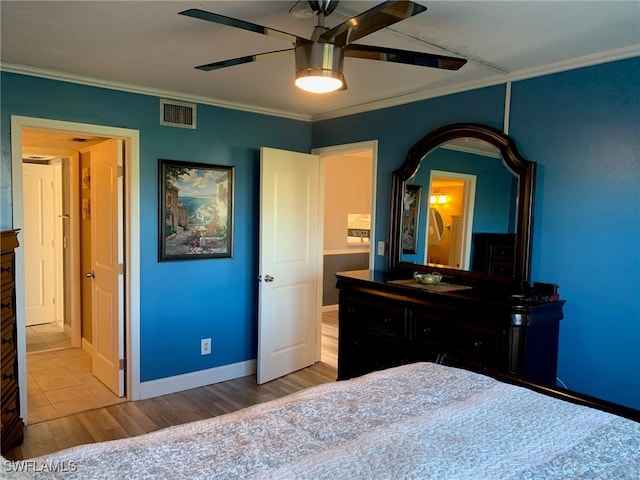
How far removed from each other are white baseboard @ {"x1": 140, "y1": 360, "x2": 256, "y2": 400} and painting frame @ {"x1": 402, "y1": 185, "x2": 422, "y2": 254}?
181cm

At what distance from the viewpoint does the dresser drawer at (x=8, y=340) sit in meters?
2.62

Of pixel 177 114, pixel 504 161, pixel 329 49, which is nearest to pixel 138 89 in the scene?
pixel 177 114

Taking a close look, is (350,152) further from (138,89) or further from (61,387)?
(61,387)

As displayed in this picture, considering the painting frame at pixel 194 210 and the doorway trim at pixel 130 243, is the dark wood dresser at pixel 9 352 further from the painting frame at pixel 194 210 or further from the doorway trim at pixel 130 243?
the painting frame at pixel 194 210

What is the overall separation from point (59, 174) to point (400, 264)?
442 centimetres

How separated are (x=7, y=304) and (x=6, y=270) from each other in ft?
0.69

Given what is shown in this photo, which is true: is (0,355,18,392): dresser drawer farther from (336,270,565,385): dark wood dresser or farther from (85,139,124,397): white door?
(336,270,565,385): dark wood dresser

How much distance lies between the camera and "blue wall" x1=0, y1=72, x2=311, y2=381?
3076 mm

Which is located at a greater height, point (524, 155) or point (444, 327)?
point (524, 155)

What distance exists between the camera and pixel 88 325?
15.5ft

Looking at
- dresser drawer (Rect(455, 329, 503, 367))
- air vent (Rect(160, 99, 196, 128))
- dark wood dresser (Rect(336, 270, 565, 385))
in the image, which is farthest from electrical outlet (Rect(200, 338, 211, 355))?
dresser drawer (Rect(455, 329, 503, 367))

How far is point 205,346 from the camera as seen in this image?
3883 millimetres

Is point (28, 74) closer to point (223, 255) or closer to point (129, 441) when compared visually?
point (223, 255)

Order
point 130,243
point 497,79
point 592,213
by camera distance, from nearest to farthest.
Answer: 1. point 592,213
2. point 497,79
3. point 130,243
